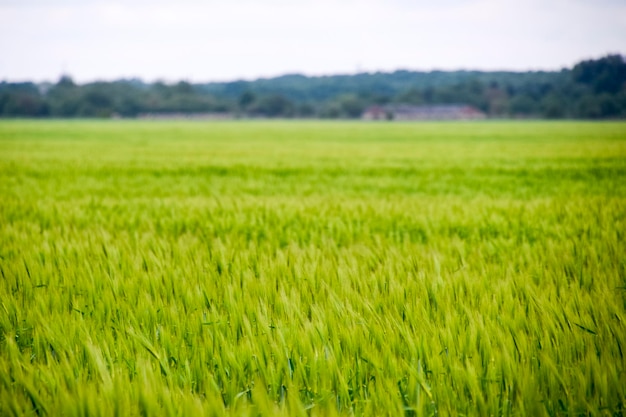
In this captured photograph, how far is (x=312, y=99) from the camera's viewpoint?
533ft

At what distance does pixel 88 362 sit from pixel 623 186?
10.2 meters

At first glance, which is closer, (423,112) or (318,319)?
(318,319)

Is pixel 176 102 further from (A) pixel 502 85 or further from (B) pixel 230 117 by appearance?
(A) pixel 502 85

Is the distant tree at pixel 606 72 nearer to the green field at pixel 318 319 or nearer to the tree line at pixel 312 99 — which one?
the tree line at pixel 312 99

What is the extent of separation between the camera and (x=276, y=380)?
1.76 meters

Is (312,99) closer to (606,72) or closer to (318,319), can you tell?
(606,72)

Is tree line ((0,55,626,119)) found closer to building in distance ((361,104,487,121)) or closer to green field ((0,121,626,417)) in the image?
building in distance ((361,104,487,121))

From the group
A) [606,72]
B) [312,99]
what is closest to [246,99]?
[312,99]

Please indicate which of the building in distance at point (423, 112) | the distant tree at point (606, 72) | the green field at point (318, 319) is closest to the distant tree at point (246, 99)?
the building in distance at point (423, 112)

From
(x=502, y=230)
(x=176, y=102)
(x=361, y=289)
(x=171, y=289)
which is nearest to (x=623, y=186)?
(x=502, y=230)

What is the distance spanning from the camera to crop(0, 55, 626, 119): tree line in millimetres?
110625

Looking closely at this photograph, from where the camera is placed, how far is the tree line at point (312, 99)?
11062cm

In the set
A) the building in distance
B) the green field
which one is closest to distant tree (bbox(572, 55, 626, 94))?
the green field

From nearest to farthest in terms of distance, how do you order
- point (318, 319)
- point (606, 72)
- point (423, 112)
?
point (318, 319), point (606, 72), point (423, 112)
